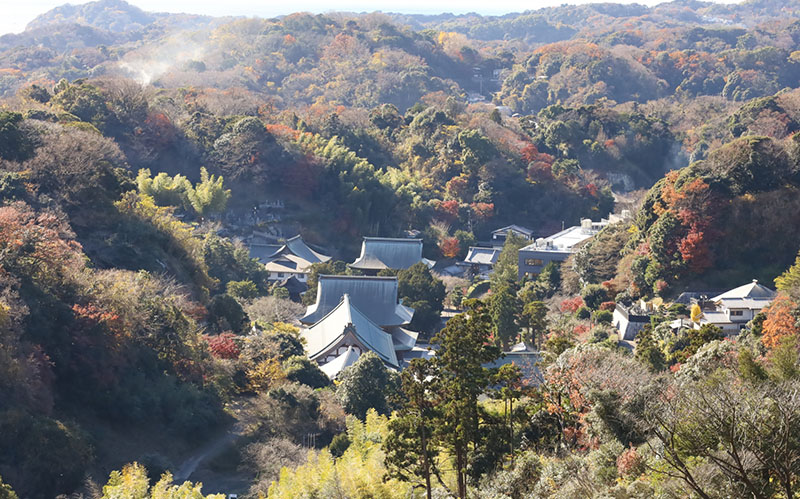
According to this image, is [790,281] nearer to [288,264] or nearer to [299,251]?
[288,264]

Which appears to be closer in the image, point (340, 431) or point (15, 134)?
point (340, 431)

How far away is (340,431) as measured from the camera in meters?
21.8

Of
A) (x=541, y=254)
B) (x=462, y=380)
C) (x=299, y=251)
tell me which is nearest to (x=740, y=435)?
(x=462, y=380)

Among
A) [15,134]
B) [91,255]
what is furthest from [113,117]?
[91,255]

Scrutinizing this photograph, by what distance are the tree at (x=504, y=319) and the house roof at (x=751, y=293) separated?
248 inches

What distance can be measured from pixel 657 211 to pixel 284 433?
60.4 feet

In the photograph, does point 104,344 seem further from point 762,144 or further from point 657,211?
point 762,144

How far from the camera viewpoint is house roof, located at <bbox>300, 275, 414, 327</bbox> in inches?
1351

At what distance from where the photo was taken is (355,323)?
2980 centimetres

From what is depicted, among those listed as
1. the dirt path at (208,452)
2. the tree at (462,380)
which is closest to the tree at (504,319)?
the dirt path at (208,452)

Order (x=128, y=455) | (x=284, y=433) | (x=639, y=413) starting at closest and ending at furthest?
1. (x=639, y=413)
2. (x=128, y=455)
3. (x=284, y=433)

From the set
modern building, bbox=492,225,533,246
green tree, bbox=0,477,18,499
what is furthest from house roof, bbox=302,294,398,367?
modern building, bbox=492,225,533,246

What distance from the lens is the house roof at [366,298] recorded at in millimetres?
34312

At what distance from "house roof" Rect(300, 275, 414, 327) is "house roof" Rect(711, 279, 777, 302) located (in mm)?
11202
